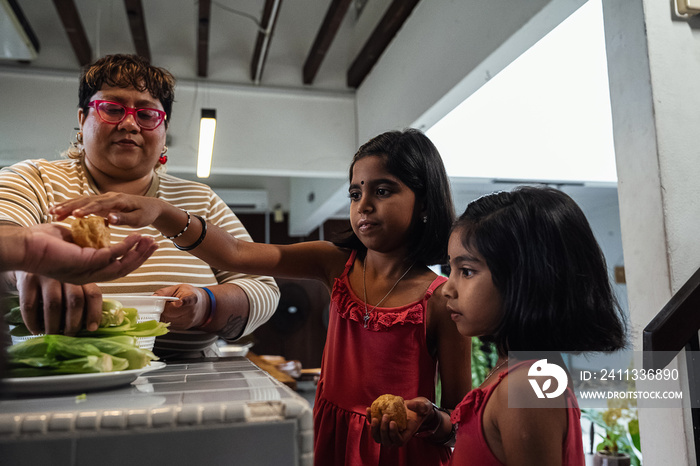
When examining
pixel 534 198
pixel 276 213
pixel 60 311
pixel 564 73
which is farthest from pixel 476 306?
pixel 276 213

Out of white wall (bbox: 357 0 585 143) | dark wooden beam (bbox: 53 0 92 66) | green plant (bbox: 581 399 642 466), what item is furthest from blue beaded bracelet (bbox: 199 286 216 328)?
dark wooden beam (bbox: 53 0 92 66)

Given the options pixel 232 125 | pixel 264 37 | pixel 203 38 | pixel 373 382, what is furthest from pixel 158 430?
pixel 232 125

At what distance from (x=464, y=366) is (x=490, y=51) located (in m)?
2.49

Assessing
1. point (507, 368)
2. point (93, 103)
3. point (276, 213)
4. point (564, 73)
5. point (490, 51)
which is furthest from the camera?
point (276, 213)

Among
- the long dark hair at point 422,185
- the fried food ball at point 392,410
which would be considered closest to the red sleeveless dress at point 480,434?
the fried food ball at point 392,410

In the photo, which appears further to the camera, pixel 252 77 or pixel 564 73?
pixel 252 77

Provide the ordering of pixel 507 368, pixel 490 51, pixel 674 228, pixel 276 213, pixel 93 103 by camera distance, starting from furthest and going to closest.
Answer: pixel 276 213 < pixel 490 51 < pixel 674 228 < pixel 93 103 < pixel 507 368

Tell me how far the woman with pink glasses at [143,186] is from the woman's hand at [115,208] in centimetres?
21

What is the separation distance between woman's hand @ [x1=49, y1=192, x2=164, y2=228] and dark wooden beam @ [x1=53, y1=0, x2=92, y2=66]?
346cm

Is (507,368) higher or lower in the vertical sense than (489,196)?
lower

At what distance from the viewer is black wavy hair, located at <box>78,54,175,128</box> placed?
1409mm

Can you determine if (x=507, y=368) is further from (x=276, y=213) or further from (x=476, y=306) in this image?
(x=276, y=213)

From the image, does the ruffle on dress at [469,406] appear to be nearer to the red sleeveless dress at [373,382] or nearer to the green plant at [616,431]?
the red sleeveless dress at [373,382]

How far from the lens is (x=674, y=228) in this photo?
186cm
